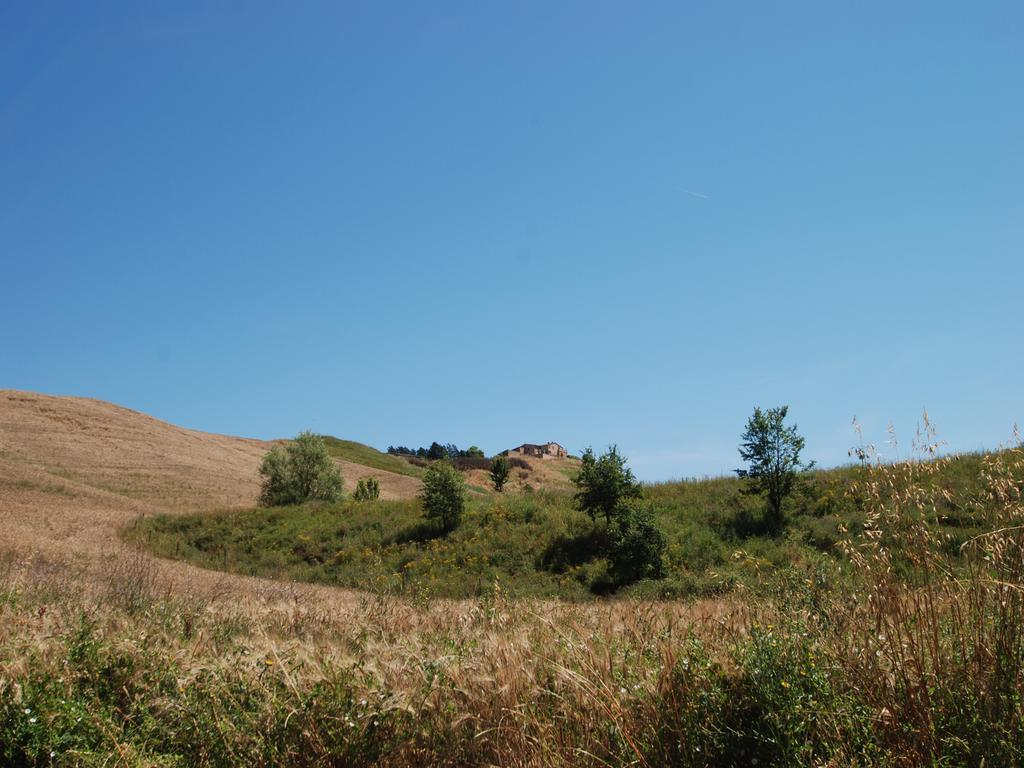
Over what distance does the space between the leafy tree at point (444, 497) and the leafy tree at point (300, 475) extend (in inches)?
765

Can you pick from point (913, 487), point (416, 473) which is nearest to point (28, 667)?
point (913, 487)

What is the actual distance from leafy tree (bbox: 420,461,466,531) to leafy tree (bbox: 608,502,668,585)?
350 inches

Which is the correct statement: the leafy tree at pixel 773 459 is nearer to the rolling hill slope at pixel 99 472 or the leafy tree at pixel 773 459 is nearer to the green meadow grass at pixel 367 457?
the rolling hill slope at pixel 99 472

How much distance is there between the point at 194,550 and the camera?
3006 cm

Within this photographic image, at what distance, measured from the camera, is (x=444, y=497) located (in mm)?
29094

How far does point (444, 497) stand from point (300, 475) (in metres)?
22.0

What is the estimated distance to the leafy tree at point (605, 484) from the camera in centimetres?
2648

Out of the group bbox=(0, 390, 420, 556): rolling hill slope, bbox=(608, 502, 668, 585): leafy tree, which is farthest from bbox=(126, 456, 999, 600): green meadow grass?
bbox=(0, 390, 420, 556): rolling hill slope

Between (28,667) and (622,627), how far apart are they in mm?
4558

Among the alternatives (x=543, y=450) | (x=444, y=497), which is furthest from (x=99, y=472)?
(x=543, y=450)

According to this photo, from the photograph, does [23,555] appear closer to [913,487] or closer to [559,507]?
[913,487]

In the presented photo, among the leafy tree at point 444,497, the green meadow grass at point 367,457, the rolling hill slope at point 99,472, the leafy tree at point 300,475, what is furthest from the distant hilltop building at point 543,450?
the leafy tree at point 444,497

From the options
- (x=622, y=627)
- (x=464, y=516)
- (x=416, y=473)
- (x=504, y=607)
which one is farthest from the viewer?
(x=416, y=473)

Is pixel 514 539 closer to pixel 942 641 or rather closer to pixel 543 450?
pixel 942 641
